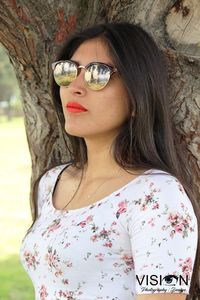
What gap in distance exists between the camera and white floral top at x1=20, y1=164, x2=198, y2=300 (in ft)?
6.10

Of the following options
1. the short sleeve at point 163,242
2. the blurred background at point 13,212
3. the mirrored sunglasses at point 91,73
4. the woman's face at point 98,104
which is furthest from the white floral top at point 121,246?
the blurred background at point 13,212

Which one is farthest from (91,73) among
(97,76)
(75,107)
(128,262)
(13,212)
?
(13,212)

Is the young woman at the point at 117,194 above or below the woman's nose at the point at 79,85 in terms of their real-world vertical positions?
below

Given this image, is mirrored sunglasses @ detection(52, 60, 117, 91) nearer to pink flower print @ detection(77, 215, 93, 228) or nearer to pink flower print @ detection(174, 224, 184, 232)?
pink flower print @ detection(77, 215, 93, 228)

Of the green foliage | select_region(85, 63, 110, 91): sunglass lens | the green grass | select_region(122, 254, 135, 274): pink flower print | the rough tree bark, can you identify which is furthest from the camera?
the green grass

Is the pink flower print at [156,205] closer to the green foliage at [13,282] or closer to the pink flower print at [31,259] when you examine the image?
the pink flower print at [31,259]

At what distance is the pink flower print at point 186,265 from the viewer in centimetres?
186

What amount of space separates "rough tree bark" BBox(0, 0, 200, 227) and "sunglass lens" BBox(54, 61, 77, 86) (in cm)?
35

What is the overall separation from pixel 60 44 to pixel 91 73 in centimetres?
52

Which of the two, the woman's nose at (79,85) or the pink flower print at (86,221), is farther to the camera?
the woman's nose at (79,85)

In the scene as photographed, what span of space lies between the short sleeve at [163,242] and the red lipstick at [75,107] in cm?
41

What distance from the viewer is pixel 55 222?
2.16m

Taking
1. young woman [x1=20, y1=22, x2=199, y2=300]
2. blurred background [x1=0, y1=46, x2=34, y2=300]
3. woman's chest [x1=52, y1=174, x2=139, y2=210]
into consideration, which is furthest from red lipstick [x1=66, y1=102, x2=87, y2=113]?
blurred background [x1=0, y1=46, x2=34, y2=300]

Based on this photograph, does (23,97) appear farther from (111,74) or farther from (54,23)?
(111,74)
